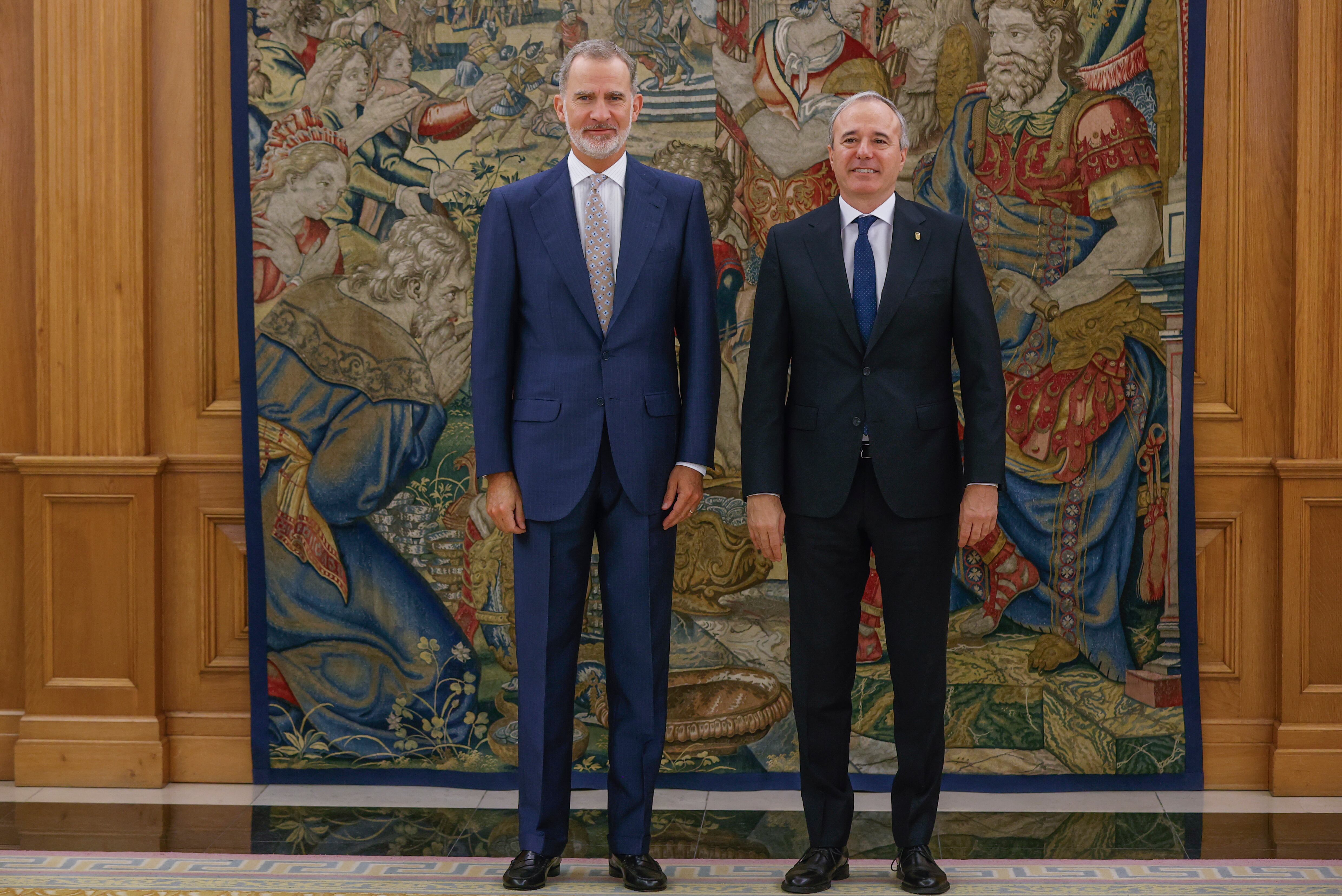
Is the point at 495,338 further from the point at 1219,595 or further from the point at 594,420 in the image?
the point at 1219,595

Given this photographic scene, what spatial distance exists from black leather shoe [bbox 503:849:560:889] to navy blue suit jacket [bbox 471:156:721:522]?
30.8 inches

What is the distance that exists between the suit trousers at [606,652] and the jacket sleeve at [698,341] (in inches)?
7.5

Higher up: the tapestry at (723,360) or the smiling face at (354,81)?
the smiling face at (354,81)

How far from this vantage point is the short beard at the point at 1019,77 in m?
3.53

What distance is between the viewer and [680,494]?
2.85 meters

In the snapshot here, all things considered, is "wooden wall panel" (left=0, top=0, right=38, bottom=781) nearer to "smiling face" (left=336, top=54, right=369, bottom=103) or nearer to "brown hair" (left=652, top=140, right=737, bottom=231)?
"smiling face" (left=336, top=54, right=369, bottom=103)

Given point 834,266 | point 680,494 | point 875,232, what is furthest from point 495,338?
point 875,232

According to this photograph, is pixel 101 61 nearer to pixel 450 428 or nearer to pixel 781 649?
pixel 450 428

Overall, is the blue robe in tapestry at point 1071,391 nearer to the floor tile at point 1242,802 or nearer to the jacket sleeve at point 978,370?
the floor tile at point 1242,802

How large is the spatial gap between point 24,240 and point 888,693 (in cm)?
292

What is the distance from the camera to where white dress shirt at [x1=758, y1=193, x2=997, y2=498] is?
2840 millimetres

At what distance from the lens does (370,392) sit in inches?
145

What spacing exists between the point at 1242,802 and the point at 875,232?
1991 millimetres

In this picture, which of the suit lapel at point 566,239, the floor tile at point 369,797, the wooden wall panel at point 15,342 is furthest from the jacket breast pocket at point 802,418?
the wooden wall panel at point 15,342
